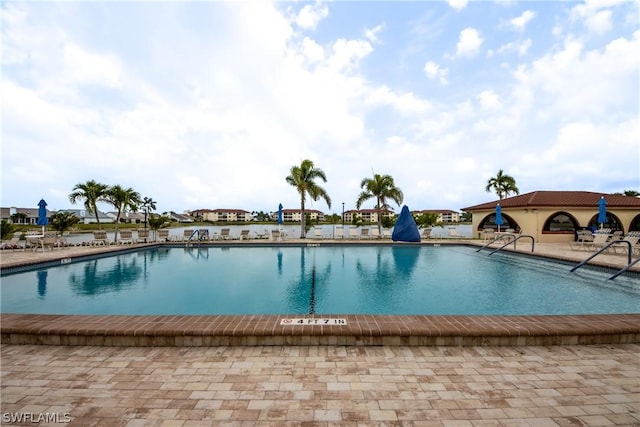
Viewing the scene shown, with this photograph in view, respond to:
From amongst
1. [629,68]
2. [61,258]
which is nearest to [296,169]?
[61,258]

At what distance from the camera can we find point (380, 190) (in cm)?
2172

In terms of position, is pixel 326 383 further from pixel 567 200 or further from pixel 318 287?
pixel 567 200

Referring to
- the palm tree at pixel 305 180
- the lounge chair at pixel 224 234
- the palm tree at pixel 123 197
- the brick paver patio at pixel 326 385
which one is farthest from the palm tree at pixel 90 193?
the brick paver patio at pixel 326 385

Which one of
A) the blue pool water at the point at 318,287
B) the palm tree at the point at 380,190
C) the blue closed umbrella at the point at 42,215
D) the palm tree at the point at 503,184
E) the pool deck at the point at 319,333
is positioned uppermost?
the palm tree at the point at 503,184

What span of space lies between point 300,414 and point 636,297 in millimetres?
8413

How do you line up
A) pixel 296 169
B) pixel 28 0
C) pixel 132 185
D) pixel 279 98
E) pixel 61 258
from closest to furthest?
1. pixel 28 0
2. pixel 61 258
3. pixel 279 98
4. pixel 296 169
5. pixel 132 185

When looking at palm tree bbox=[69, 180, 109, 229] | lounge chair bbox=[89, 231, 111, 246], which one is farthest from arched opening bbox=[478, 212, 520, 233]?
palm tree bbox=[69, 180, 109, 229]

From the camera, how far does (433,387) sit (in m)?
2.64

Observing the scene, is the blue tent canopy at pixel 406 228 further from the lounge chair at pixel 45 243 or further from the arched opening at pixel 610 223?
the lounge chair at pixel 45 243

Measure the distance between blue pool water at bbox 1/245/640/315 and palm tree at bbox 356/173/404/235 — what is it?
9.55 metres

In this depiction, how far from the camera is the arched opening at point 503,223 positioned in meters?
19.0

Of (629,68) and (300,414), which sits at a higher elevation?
(629,68)

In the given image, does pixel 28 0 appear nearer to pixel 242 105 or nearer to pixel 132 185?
pixel 242 105

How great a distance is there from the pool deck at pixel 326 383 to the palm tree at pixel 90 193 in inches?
972
